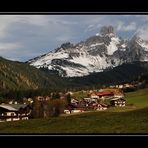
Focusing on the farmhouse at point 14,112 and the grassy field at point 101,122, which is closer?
the grassy field at point 101,122

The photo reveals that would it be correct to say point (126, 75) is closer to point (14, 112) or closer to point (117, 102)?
point (117, 102)

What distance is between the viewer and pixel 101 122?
373 centimetres

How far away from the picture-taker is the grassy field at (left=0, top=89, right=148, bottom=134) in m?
3.49

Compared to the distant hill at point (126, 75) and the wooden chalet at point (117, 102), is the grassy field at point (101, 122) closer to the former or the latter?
the wooden chalet at point (117, 102)

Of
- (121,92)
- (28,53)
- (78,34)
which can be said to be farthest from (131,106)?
(28,53)

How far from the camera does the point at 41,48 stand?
4.22 metres

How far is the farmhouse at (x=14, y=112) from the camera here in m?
3.83

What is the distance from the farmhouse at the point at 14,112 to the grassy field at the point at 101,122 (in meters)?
0.09

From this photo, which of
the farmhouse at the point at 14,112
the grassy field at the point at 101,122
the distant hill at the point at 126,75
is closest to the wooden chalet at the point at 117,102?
the grassy field at the point at 101,122

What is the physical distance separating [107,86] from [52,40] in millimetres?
869

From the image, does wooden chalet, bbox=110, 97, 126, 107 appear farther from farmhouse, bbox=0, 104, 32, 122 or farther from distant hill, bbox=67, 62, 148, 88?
farmhouse, bbox=0, 104, 32, 122

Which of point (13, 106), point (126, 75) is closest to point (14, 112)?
point (13, 106)

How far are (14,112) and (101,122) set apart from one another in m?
0.97
